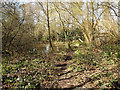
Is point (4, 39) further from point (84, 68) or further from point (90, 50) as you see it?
point (90, 50)

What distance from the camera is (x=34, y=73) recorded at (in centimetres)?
217

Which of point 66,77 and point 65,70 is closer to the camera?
point 66,77

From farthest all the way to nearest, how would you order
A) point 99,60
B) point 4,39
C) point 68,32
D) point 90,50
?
point 68,32 < point 90,50 < point 99,60 < point 4,39

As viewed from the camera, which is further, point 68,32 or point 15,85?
point 68,32

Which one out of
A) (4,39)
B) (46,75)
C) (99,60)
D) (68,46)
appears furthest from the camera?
(68,46)

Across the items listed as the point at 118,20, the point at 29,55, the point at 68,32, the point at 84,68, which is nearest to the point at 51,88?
the point at 84,68

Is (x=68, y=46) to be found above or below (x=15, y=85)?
above

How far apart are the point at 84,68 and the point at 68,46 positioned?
80 centimetres

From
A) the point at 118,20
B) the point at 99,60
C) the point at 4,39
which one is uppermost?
the point at 118,20

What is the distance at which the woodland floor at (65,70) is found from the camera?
189cm

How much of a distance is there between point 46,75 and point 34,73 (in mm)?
271

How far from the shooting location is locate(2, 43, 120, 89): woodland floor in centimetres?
189

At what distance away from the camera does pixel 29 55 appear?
2654mm

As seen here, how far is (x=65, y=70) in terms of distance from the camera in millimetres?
2355
